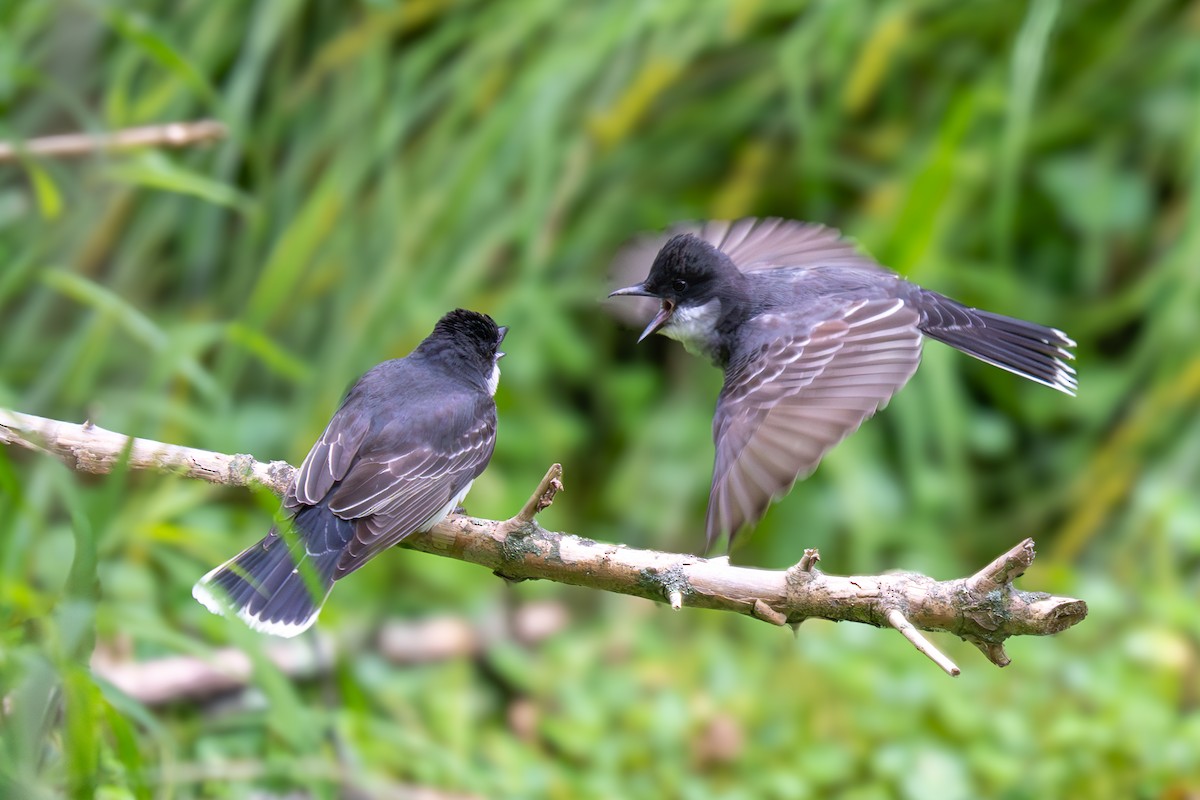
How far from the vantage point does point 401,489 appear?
300 cm

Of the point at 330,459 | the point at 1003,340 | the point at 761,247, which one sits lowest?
the point at 330,459

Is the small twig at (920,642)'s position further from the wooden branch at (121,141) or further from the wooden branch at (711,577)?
the wooden branch at (121,141)

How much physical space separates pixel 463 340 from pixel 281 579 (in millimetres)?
893

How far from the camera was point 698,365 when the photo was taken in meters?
5.46

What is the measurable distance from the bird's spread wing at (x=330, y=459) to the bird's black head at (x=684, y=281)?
778 mm

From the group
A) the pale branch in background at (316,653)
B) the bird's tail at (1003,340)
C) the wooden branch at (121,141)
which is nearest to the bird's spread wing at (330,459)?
the pale branch in background at (316,653)

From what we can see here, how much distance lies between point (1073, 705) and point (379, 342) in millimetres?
2761

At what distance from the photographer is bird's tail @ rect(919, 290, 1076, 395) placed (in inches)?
139

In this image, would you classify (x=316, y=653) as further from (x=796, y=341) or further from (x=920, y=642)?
(x=920, y=642)

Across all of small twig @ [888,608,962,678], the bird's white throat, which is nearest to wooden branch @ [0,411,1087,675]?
small twig @ [888,608,962,678]

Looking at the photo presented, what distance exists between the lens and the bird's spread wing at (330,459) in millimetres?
2984

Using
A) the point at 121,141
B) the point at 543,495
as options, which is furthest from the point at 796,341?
the point at 121,141

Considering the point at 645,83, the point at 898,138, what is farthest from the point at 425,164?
the point at 898,138

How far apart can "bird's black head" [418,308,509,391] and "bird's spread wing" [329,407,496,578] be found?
23 centimetres
